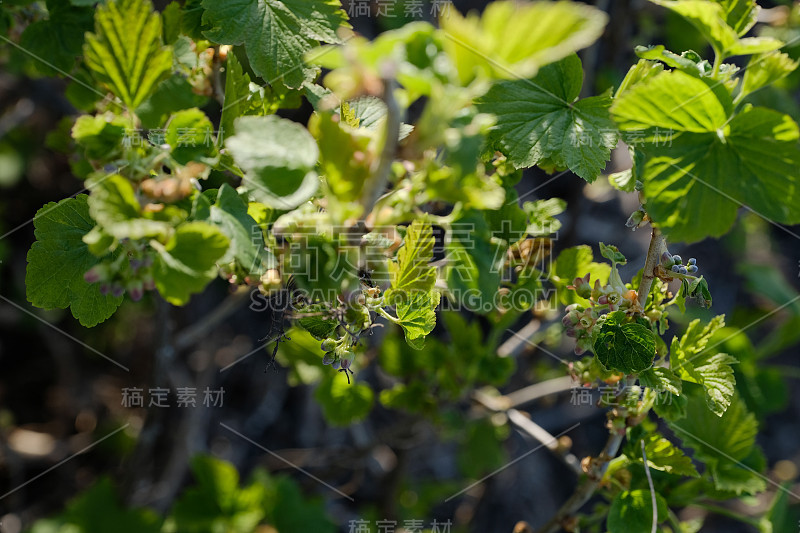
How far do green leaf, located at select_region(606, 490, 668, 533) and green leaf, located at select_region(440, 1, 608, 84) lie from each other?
0.78 metres

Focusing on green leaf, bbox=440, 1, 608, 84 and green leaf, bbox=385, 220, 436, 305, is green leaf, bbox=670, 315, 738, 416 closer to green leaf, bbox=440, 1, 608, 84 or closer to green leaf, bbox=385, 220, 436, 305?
green leaf, bbox=385, 220, 436, 305

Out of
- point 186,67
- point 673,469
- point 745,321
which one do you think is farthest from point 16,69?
point 745,321

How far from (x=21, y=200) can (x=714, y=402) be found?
8.62 ft

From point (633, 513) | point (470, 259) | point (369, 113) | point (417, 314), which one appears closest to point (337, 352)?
point (417, 314)

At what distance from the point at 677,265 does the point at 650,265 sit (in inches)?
1.7

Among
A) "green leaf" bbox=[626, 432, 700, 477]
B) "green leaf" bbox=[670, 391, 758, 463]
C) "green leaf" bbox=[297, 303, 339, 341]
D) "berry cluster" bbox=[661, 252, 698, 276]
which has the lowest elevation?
"green leaf" bbox=[670, 391, 758, 463]

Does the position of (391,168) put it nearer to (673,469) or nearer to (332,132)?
(332,132)

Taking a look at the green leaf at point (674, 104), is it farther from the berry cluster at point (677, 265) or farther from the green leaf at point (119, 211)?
the green leaf at point (119, 211)

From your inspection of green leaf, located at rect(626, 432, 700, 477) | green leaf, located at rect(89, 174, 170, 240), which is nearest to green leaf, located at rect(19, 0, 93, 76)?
green leaf, located at rect(89, 174, 170, 240)

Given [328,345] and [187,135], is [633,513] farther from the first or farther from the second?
[187,135]

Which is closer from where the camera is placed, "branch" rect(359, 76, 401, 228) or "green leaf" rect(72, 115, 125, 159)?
"branch" rect(359, 76, 401, 228)

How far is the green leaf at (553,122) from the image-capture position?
96 cm

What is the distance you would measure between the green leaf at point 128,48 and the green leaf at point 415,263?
38cm

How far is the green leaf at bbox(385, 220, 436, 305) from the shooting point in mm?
811
